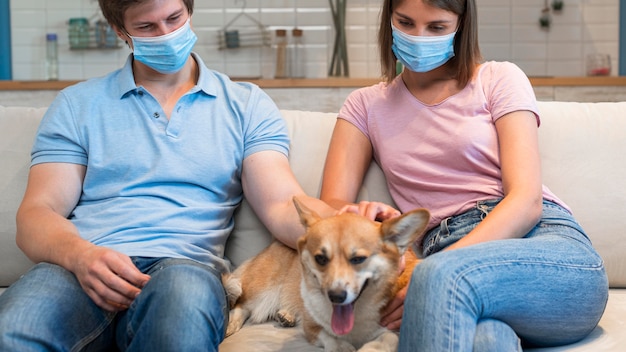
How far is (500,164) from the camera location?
68.8 inches

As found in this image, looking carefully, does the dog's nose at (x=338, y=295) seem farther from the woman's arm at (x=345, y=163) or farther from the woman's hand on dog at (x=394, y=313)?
the woman's arm at (x=345, y=163)

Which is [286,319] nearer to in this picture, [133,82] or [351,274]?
[351,274]

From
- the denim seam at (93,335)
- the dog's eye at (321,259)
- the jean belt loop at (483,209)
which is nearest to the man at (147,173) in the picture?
the denim seam at (93,335)

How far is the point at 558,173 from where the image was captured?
202cm

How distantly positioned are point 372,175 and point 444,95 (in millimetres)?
327

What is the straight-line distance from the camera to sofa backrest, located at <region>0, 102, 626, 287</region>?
2.00m

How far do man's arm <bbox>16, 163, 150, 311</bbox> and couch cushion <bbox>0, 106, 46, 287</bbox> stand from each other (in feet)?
1.06

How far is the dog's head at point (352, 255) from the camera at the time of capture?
4.87ft

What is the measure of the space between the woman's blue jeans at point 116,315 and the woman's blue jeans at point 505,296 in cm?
40

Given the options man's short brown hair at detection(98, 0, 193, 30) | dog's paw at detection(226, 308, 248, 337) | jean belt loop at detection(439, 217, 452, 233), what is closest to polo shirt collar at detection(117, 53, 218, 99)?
man's short brown hair at detection(98, 0, 193, 30)

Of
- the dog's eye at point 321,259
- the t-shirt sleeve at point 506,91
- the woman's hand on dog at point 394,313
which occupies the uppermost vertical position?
the t-shirt sleeve at point 506,91

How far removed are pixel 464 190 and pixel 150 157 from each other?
31.2 inches

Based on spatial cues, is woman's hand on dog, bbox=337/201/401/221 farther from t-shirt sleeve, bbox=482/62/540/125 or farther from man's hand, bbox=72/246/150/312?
man's hand, bbox=72/246/150/312

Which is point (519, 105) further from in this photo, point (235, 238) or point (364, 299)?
point (235, 238)
